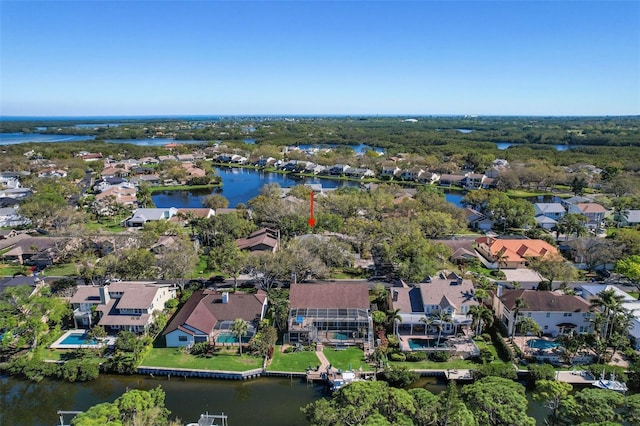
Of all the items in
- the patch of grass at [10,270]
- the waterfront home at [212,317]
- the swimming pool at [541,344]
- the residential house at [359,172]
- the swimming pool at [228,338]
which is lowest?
the swimming pool at [541,344]

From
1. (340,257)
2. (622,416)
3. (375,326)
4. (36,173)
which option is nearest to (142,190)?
(36,173)

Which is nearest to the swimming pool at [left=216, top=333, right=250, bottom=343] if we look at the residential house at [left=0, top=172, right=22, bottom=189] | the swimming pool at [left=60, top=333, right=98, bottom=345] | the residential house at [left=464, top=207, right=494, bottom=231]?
the swimming pool at [left=60, top=333, right=98, bottom=345]

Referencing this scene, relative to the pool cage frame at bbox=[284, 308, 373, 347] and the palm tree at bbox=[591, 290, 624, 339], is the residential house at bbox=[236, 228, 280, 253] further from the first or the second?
the palm tree at bbox=[591, 290, 624, 339]

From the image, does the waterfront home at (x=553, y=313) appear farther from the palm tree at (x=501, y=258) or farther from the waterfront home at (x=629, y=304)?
the palm tree at (x=501, y=258)

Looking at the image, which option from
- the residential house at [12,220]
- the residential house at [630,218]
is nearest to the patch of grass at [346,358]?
the residential house at [630,218]

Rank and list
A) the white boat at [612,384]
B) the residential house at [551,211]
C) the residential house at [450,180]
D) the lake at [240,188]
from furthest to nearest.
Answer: the residential house at [450,180] → the lake at [240,188] → the residential house at [551,211] → the white boat at [612,384]

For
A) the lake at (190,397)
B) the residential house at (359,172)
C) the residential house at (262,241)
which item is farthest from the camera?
the residential house at (359,172)
